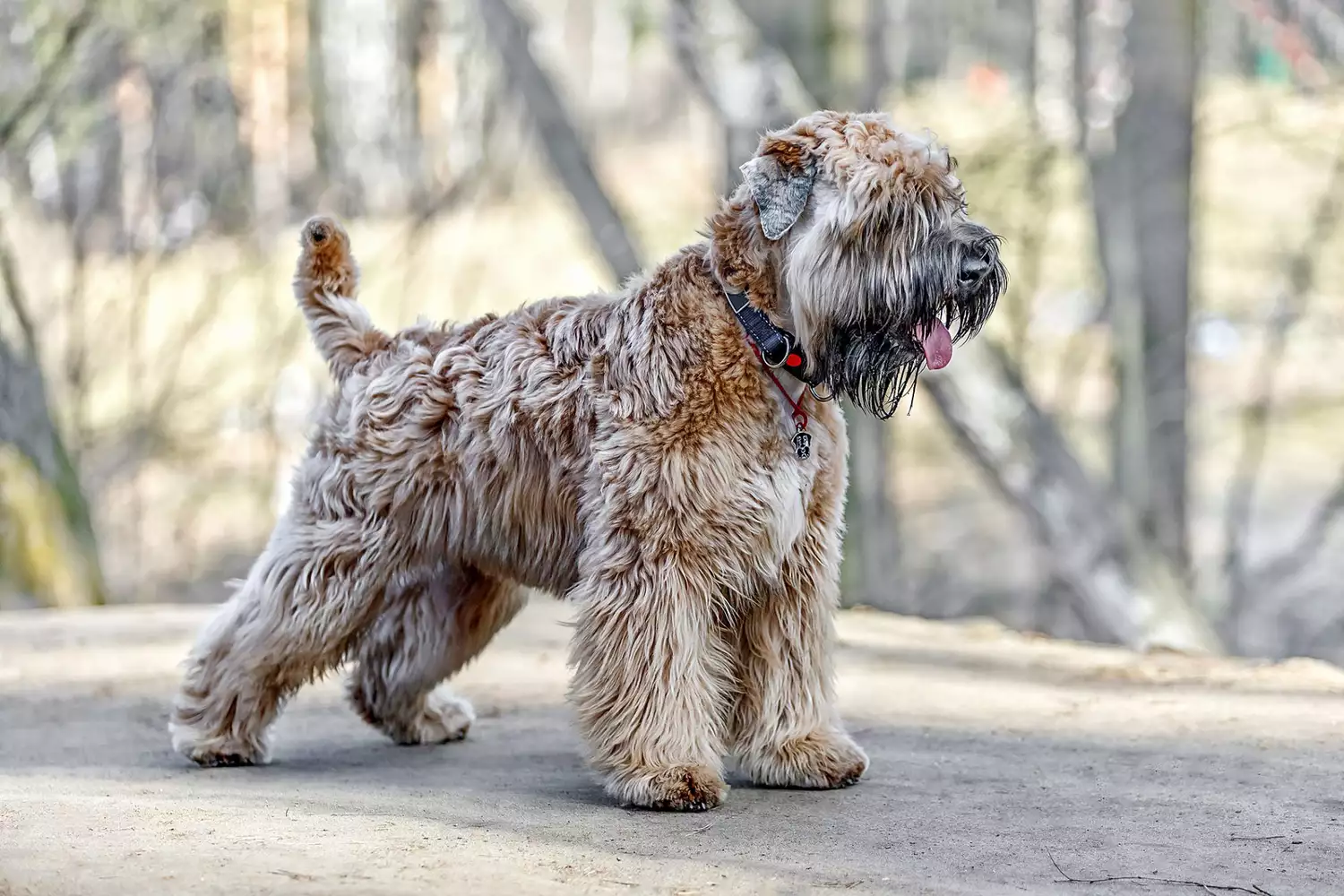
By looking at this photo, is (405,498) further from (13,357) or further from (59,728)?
(13,357)

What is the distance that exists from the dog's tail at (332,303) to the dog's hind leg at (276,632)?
0.63 meters

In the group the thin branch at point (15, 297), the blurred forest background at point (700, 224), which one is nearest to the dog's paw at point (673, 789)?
the blurred forest background at point (700, 224)

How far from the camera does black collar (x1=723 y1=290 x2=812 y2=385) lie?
16.3ft

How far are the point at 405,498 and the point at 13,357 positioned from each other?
789 cm

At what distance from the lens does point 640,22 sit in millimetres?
15672

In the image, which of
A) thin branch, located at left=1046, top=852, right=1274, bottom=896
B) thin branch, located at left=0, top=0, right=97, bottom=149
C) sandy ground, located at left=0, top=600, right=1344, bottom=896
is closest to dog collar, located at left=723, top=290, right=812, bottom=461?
sandy ground, located at left=0, top=600, right=1344, bottom=896

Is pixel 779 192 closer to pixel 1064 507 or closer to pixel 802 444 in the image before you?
pixel 802 444

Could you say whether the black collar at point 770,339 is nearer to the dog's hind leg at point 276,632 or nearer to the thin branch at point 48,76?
the dog's hind leg at point 276,632

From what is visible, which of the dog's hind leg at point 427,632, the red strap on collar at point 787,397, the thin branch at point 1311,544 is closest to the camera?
the red strap on collar at point 787,397

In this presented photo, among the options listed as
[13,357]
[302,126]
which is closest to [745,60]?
[13,357]

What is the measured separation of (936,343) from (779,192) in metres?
0.69

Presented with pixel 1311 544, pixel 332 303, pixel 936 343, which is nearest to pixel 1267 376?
pixel 1311 544

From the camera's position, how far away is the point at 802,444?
5.00 metres

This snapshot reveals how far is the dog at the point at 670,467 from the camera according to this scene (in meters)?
4.86
